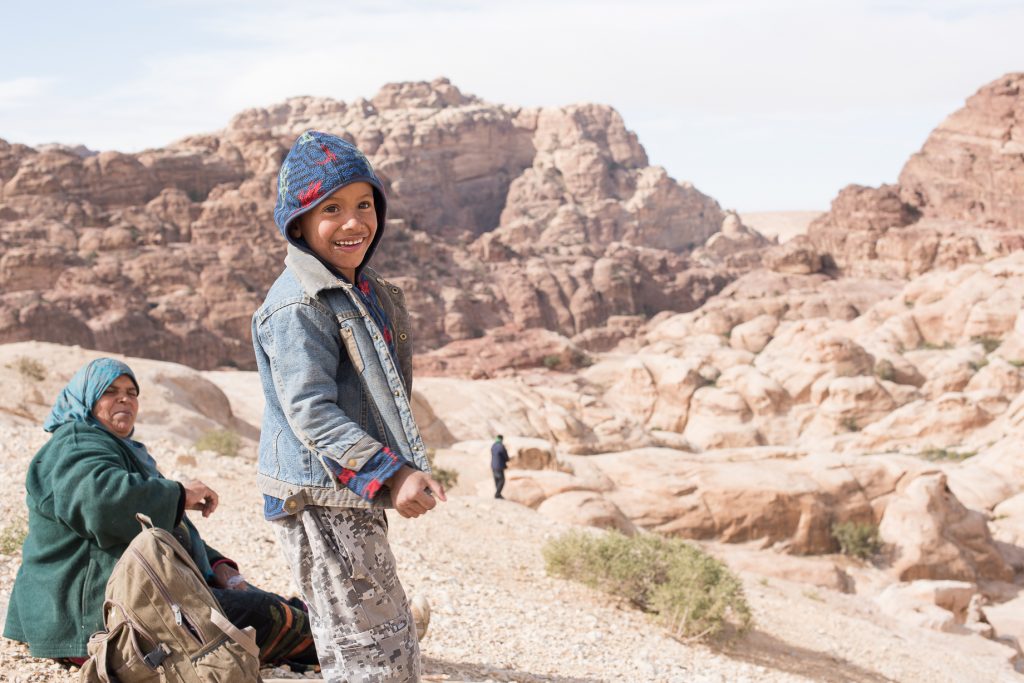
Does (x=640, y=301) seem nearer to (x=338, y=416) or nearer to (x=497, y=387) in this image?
(x=497, y=387)

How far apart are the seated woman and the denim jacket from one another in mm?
896

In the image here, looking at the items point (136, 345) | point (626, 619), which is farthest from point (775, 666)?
point (136, 345)

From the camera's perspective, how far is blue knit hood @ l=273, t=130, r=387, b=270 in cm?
303

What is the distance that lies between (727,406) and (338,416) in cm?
3516

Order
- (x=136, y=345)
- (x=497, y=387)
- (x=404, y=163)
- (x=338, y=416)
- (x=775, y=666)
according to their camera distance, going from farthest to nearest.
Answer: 1. (x=404, y=163)
2. (x=136, y=345)
3. (x=497, y=387)
4. (x=775, y=666)
5. (x=338, y=416)

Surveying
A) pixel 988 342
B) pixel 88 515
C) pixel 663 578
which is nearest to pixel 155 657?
pixel 88 515

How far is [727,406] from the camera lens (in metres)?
36.9

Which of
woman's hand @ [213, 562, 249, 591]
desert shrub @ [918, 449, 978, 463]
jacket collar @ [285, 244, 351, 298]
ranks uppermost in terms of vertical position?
jacket collar @ [285, 244, 351, 298]

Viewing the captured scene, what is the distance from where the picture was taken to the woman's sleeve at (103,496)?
3617mm

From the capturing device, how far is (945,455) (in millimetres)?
29641

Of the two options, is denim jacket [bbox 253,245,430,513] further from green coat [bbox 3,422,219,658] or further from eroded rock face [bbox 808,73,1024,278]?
eroded rock face [bbox 808,73,1024,278]

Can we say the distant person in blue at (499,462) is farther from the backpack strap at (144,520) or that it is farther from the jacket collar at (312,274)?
the jacket collar at (312,274)

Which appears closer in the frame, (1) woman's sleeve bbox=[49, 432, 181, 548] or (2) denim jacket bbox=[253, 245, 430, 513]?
(2) denim jacket bbox=[253, 245, 430, 513]

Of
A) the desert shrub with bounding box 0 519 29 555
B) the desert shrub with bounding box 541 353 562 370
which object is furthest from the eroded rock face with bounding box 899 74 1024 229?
the desert shrub with bounding box 0 519 29 555
